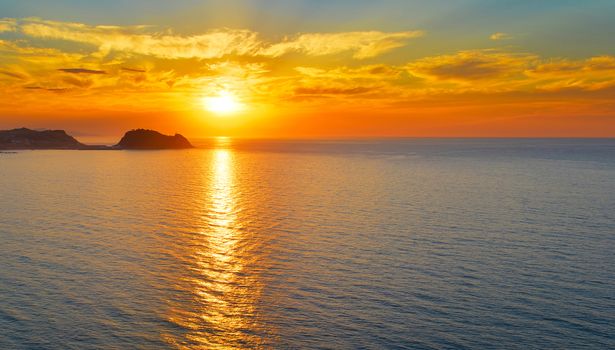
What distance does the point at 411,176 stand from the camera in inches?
5472

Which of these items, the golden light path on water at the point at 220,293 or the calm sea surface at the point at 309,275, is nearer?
the golden light path on water at the point at 220,293

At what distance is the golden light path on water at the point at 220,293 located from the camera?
2938cm

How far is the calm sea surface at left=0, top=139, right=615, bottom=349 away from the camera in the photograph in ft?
97.2

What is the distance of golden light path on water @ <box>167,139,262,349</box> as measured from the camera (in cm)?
2938

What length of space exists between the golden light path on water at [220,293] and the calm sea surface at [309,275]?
0.17 m

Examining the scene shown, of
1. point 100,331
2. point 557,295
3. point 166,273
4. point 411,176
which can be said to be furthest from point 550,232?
point 411,176

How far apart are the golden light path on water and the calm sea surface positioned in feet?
0.54

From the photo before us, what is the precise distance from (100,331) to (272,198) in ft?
214

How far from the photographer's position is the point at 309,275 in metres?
41.4

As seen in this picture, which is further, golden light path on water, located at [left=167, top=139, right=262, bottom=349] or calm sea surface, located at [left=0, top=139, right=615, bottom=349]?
calm sea surface, located at [left=0, top=139, right=615, bottom=349]

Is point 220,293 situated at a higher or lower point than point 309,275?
lower

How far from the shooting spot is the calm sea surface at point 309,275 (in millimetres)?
29625

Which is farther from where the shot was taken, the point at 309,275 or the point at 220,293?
the point at 309,275

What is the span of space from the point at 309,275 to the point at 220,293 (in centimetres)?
887
